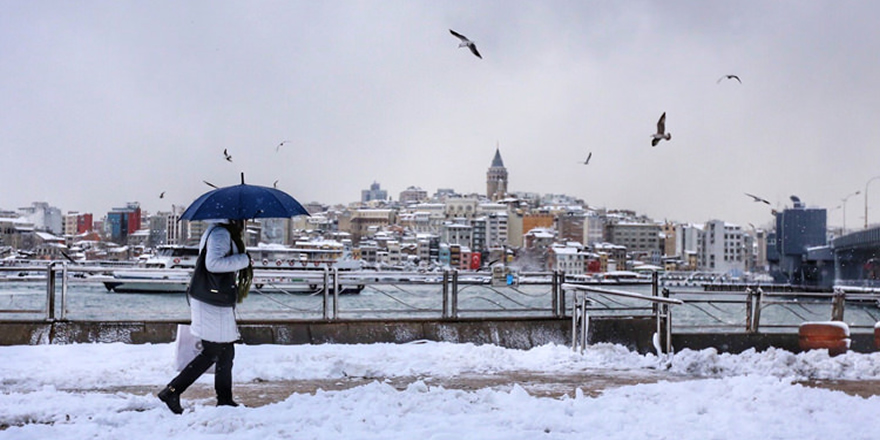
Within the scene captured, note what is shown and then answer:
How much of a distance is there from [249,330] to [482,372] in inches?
129

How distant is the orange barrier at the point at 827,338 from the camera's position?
1038 centimetres

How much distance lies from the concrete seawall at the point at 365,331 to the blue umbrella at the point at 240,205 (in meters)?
4.08

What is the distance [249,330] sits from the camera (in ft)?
34.6

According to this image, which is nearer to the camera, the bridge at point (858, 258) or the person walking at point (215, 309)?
the person walking at point (215, 309)

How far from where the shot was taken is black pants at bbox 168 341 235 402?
20.1 feet

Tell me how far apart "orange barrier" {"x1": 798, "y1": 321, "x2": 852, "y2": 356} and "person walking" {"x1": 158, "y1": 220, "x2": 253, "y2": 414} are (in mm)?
7115

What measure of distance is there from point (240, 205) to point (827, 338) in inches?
289

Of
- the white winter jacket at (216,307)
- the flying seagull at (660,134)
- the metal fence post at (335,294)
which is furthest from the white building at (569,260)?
the white winter jacket at (216,307)

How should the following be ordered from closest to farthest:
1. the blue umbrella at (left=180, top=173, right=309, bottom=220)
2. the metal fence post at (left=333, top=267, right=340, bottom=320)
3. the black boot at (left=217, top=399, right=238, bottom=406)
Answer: the black boot at (left=217, top=399, right=238, bottom=406), the blue umbrella at (left=180, top=173, right=309, bottom=220), the metal fence post at (left=333, top=267, right=340, bottom=320)

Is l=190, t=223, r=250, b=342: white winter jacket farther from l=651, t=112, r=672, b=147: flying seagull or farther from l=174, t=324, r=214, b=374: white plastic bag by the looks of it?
l=651, t=112, r=672, b=147: flying seagull

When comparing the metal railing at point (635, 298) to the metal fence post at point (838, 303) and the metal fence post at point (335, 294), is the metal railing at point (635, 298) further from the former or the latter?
the metal fence post at point (838, 303)

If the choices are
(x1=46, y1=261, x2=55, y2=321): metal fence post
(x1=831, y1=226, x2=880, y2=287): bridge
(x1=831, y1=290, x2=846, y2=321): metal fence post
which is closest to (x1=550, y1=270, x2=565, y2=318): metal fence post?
(x1=831, y1=290, x2=846, y2=321): metal fence post

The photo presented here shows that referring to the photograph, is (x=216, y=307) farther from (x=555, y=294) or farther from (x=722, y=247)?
(x=722, y=247)

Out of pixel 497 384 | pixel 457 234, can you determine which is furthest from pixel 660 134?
pixel 457 234
